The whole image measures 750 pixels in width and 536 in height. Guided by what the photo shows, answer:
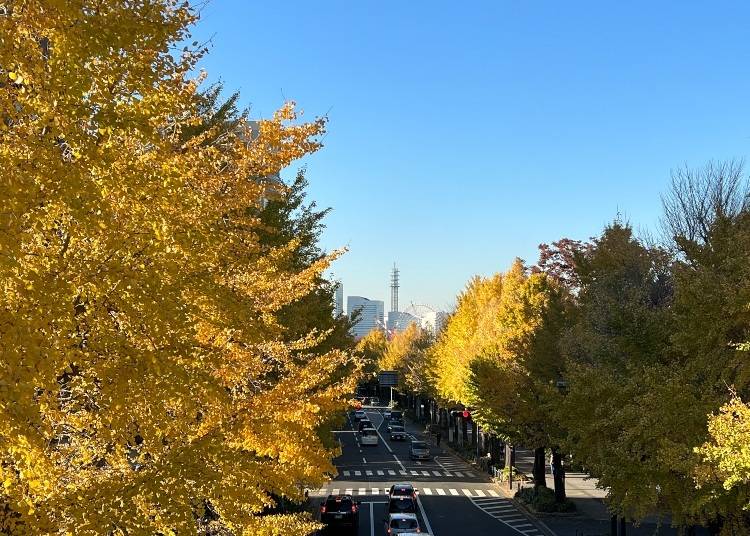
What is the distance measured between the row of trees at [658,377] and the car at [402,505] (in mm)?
5150

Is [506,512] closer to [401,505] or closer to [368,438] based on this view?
[401,505]

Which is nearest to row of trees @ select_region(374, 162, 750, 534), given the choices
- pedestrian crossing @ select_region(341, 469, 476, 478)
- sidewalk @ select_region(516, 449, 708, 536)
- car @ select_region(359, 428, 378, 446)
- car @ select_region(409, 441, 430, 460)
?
sidewalk @ select_region(516, 449, 708, 536)

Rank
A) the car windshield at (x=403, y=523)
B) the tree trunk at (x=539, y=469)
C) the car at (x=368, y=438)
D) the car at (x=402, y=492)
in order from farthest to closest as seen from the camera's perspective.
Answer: the car at (x=368, y=438)
the tree trunk at (x=539, y=469)
the car at (x=402, y=492)
the car windshield at (x=403, y=523)

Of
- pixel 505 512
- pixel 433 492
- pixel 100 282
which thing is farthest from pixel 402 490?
pixel 100 282

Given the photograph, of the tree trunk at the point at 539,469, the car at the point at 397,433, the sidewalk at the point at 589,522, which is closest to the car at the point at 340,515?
the sidewalk at the point at 589,522

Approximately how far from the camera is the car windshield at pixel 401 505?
25.7m

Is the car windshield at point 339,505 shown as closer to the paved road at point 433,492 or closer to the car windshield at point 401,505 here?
the paved road at point 433,492

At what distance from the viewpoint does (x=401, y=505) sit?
84.9ft

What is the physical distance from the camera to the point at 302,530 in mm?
9055

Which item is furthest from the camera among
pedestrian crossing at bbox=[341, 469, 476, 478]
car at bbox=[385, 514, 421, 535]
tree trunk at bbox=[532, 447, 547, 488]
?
pedestrian crossing at bbox=[341, 469, 476, 478]

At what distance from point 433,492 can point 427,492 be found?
0.31 m

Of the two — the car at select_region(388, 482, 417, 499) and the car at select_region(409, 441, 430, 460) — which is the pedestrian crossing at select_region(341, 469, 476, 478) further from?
the car at select_region(388, 482, 417, 499)

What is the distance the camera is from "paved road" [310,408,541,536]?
2717 centimetres

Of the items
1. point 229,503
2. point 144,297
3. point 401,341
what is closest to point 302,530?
point 229,503
